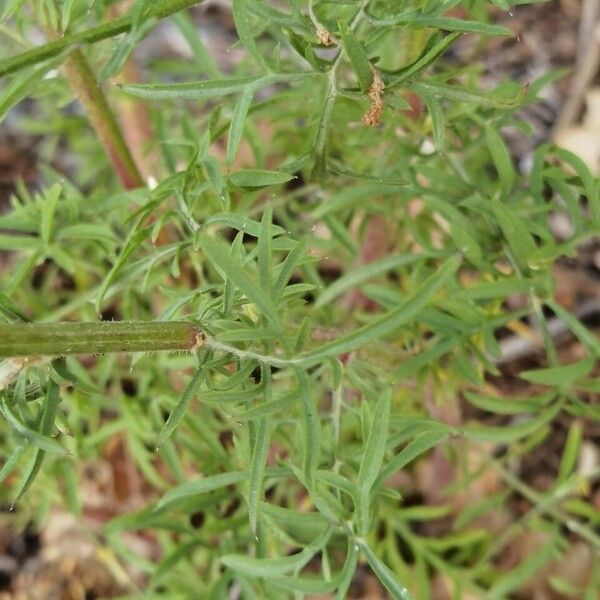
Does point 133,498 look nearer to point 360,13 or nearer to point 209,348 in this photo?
point 209,348

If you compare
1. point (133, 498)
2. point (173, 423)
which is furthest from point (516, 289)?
point (133, 498)

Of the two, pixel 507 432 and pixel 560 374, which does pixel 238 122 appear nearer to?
pixel 560 374

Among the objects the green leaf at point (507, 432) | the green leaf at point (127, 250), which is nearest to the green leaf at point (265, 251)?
the green leaf at point (127, 250)

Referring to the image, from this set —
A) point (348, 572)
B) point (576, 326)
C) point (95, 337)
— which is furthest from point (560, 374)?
point (95, 337)

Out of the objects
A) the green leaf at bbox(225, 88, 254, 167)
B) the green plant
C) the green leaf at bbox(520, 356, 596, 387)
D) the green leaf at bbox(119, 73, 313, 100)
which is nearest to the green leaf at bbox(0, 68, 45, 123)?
Answer: the green plant

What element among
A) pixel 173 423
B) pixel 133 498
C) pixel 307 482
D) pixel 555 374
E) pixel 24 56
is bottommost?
pixel 133 498

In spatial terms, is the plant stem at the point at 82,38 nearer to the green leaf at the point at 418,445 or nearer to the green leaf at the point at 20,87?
the green leaf at the point at 20,87
